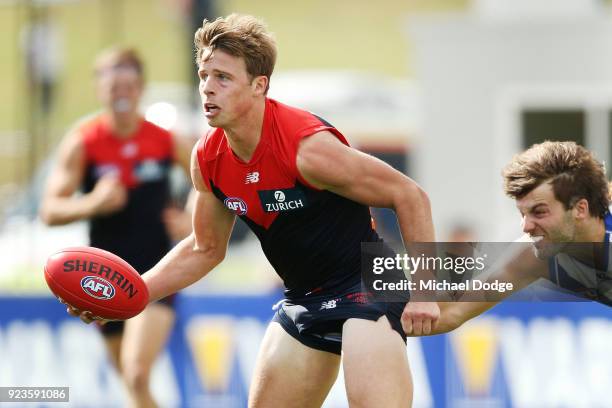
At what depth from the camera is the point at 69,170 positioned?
7547 millimetres

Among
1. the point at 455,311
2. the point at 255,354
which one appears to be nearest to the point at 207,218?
the point at 455,311

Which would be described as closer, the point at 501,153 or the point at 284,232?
the point at 284,232

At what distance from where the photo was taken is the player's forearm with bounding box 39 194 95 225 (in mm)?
7238

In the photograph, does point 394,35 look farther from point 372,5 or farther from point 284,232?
point 284,232

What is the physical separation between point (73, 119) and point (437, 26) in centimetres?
1716

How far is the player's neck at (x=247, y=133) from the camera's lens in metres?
4.84

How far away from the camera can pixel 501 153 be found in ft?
54.5

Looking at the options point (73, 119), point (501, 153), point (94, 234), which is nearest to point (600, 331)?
point (94, 234)

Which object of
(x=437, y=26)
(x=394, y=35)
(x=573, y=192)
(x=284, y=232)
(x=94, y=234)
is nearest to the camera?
(x=573, y=192)

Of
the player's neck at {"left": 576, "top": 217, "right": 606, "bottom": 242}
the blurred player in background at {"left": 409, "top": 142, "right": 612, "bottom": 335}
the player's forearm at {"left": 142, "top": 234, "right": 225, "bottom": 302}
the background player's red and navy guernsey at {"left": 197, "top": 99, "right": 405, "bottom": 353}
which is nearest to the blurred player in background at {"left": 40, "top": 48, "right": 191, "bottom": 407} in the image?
the player's forearm at {"left": 142, "top": 234, "right": 225, "bottom": 302}

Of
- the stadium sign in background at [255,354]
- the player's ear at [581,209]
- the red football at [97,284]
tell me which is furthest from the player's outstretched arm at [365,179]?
the stadium sign in background at [255,354]

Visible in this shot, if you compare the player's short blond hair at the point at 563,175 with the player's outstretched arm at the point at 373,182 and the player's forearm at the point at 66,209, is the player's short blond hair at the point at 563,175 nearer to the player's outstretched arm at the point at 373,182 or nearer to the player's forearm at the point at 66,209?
the player's outstretched arm at the point at 373,182

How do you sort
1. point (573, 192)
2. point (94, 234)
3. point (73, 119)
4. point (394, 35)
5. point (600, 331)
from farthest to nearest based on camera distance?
point (394, 35)
point (73, 119)
point (600, 331)
point (94, 234)
point (573, 192)

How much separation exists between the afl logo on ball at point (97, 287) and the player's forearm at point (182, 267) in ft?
0.71
